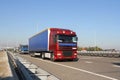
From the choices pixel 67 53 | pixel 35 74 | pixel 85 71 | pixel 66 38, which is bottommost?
pixel 85 71

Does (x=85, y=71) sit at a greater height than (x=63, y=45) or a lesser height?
lesser

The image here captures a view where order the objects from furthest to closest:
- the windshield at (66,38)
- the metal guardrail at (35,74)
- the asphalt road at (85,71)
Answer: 1. the windshield at (66,38)
2. the asphalt road at (85,71)
3. the metal guardrail at (35,74)

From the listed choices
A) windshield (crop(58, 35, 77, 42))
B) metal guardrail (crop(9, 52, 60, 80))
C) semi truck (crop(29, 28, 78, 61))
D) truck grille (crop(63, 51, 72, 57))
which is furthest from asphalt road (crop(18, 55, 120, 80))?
windshield (crop(58, 35, 77, 42))

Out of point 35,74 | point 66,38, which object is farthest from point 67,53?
point 35,74

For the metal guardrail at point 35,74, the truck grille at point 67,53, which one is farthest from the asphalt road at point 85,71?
the truck grille at point 67,53

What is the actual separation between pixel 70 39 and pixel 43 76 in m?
21.4

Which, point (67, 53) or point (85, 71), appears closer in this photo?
point (85, 71)

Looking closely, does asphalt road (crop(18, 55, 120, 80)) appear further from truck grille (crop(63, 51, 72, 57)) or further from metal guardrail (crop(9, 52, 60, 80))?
truck grille (crop(63, 51, 72, 57))

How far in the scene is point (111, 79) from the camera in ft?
44.8

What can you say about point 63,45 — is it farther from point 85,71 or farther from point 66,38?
point 85,71

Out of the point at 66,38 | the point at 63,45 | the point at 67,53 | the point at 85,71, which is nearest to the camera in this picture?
the point at 85,71

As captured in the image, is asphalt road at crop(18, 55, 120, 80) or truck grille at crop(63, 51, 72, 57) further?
truck grille at crop(63, 51, 72, 57)

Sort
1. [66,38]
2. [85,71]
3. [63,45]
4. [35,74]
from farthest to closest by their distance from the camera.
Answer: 1. [66,38]
2. [63,45]
3. [85,71]
4. [35,74]

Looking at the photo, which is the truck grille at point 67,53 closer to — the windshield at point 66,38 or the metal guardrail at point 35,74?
the windshield at point 66,38
